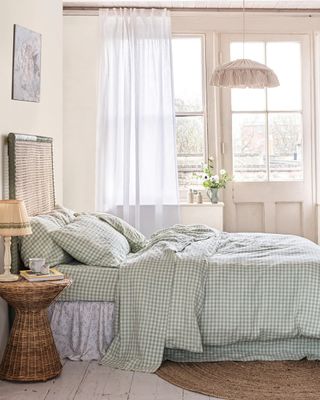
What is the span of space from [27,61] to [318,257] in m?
2.29

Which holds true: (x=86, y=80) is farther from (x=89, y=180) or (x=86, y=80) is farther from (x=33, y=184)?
(x=33, y=184)

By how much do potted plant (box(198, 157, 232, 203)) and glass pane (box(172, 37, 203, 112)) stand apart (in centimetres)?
63

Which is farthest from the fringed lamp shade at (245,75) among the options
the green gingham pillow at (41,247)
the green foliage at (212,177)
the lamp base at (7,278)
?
the lamp base at (7,278)

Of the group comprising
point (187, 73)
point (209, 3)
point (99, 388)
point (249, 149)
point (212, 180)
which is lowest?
point (99, 388)

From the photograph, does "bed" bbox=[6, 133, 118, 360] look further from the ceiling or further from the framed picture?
the ceiling

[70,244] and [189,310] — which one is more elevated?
[70,244]

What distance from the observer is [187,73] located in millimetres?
6785

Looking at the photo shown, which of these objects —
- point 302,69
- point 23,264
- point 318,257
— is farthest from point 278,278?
point 302,69

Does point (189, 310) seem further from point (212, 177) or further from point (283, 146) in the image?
point (283, 146)

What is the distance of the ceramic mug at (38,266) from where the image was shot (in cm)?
369

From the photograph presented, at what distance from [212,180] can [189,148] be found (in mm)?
462

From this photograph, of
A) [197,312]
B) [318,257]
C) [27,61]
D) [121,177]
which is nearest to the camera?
[197,312]

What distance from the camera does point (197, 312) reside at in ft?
12.4

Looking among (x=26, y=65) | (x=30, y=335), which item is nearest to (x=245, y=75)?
(x=26, y=65)
